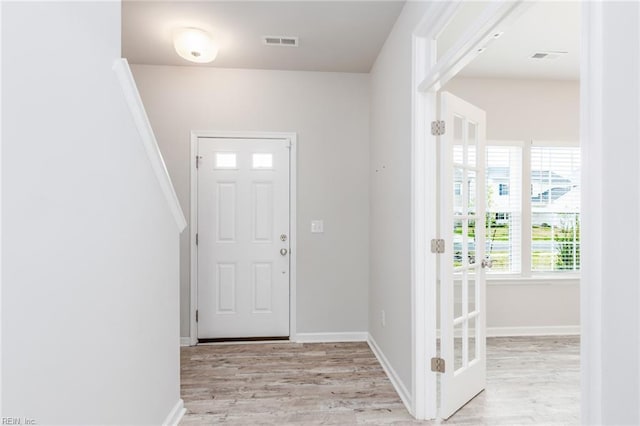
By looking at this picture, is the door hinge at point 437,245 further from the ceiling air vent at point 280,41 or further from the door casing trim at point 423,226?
the ceiling air vent at point 280,41

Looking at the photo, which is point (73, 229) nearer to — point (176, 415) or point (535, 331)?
point (176, 415)

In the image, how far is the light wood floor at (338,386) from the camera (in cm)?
221

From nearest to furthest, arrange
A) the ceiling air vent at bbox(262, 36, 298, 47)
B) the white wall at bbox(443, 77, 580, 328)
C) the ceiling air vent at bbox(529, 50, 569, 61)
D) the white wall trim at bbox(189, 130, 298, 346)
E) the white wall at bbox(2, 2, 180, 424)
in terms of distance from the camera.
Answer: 1. the white wall at bbox(2, 2, 180, 424)
2. the ceiling air vent at bbox(262, 36, 298, 47)
3. the ceiling air vent at bbox(529, 50, 569, 61)
4. the white wall trim at bbox(189, 130, 298, 346)
5. the white wall at bbox(443, 77, 580, 328)

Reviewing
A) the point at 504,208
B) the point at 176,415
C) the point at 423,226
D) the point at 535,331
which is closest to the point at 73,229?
the point at 176,415

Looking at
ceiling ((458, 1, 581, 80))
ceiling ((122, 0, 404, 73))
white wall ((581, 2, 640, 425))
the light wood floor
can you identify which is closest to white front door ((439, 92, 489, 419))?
the light wood floor

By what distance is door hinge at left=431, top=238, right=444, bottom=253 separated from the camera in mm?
2174

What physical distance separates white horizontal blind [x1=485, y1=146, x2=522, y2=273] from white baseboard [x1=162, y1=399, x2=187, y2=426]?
126 inches

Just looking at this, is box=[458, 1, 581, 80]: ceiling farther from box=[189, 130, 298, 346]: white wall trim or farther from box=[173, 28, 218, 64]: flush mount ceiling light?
box=[173, 28, 218, 64]: flush mount ceiling light

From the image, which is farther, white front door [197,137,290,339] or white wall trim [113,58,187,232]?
white front door [197,137,290,339]

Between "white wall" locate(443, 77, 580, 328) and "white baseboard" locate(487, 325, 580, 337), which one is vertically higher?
"white wall" locate(443, 77, 580, 328)

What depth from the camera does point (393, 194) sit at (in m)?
2.75

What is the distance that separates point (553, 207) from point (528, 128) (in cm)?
90

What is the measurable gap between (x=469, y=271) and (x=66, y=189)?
90.1 inches

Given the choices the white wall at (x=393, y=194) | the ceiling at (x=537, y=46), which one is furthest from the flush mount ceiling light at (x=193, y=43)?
the ceiling at (x=537, y=46)
